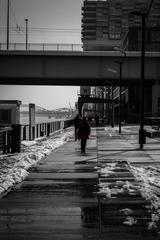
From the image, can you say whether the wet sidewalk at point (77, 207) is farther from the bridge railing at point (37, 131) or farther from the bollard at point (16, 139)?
the bridge railing at point (37, 131)

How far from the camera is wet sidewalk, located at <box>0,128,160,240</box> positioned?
6324mm

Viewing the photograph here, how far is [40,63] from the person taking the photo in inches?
2137

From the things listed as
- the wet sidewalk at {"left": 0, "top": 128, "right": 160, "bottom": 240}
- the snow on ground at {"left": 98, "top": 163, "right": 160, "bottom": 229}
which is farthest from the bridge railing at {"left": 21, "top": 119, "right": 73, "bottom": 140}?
the snow on ground at {"left": 98, "top": 163, "right": 160, "bottom": 229}

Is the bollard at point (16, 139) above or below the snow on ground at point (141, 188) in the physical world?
above

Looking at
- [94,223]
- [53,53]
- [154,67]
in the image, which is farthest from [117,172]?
[154,67]

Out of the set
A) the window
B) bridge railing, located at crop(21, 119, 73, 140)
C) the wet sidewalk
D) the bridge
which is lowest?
the wet sidewalk

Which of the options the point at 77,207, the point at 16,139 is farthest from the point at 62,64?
the point at 77,207

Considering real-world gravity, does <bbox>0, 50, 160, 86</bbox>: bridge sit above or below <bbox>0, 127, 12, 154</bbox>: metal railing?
above

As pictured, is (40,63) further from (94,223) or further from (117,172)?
(94,223)

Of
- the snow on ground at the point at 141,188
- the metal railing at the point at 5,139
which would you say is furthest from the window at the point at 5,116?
the snow on ground at the point at 141,188

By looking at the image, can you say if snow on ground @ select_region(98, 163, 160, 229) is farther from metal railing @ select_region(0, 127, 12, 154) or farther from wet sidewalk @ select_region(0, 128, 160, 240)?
metal railing @ select_region(0, 127, 12, 154)

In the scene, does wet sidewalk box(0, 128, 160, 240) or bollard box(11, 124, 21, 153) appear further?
bollard box(11, 124, 21, 153)

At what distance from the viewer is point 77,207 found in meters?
8.03

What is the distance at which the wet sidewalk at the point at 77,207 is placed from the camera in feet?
20.7
